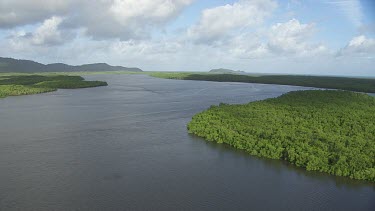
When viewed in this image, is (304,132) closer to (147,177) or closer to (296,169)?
(296,169)

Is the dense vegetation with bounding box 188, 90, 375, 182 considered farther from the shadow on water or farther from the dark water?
the dark water

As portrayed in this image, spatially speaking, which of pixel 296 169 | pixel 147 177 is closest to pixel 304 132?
pixel 296 169

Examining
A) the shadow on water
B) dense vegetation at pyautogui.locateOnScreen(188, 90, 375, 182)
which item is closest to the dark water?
the shadow on water

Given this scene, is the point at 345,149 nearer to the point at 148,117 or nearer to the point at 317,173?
the point at 317,173

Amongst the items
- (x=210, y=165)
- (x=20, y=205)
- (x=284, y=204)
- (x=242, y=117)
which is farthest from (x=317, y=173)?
(x=20, y=205)

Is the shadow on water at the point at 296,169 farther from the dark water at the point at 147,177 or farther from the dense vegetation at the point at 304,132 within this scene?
the dense vegetation at the point at 304,132
